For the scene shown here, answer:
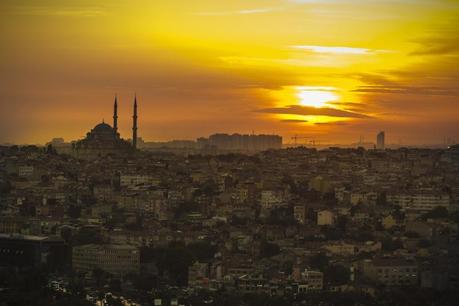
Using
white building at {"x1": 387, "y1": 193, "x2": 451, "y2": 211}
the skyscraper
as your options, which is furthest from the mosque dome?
white building at {"x1": 387, "y1": 193, "x2": 451, "y2": 211}

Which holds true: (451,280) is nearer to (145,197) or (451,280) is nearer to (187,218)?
(187,218)

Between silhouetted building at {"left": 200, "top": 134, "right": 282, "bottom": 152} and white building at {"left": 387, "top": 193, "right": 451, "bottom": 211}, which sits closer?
white building at {"left": 387, "top": 193, "right": 451, "bottom": 211}

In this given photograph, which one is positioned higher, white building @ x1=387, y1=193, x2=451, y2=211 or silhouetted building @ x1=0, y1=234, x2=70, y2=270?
white building @ x1=387, y1=193, x2=451, y2=211

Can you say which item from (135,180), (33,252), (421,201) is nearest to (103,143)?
(135,180)

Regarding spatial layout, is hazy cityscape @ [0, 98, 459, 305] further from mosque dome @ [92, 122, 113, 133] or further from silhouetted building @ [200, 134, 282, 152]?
silhouetted building @ [200, 134, 282, 152]

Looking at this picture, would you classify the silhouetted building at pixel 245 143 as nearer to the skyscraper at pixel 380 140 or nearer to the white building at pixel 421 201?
the skyscraper at pixel 380 140

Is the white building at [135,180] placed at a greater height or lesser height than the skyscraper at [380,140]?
lesser

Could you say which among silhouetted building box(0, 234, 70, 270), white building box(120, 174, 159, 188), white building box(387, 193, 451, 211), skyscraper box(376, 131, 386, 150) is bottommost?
silhouetted building box(0, 234, 70, 270)

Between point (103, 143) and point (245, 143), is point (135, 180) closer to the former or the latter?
point (103, 143)

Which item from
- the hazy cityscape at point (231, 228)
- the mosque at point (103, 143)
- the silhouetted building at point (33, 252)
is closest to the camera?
the hazy cityscape at point (231, 228)

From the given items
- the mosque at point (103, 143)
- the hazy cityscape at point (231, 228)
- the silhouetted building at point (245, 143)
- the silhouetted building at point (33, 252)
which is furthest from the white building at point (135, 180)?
the silhouetted building at point (245, 143)
